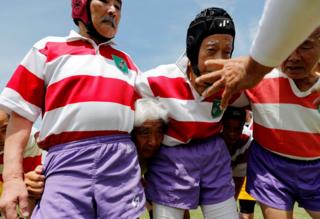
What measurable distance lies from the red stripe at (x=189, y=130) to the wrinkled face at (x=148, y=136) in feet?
0.22

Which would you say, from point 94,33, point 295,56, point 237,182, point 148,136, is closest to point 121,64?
point 94,33

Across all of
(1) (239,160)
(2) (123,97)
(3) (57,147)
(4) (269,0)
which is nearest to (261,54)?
(4) (269,0)

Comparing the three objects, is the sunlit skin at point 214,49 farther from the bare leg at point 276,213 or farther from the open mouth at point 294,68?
the bare leg at point 276,213

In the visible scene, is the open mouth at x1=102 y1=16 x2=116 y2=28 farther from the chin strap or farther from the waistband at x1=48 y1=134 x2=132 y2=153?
the waistband at x1=48 y1=134 x2=132 y2=153

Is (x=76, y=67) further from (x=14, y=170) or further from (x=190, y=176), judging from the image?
(x=190, y=176)

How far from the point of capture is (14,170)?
223 cm

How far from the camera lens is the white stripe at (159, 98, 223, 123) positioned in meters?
2.65

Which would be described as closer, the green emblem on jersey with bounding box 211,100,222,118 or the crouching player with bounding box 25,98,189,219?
the crouching player with bounding box 25,98,189,219

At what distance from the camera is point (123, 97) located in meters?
2.41

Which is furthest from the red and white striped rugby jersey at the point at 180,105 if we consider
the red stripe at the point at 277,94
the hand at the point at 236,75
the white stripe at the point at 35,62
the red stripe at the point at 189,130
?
the hand at the point at 236,75

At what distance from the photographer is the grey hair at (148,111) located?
8.41ft

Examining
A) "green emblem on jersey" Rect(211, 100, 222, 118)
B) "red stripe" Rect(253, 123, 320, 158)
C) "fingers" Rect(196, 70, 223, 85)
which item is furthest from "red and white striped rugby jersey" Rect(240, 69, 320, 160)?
"fingers" Rect(196, 70, 223, 85)

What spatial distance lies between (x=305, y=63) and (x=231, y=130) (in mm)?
700

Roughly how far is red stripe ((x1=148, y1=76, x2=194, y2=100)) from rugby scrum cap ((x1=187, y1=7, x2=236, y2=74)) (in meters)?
0.13
